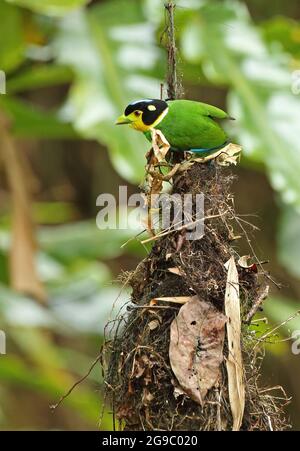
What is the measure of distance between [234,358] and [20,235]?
8.17 feet

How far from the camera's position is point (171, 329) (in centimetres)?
162

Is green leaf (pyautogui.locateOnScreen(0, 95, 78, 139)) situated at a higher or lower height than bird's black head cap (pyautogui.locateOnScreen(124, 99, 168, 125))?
lower

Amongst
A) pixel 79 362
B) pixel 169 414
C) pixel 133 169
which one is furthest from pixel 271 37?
pixel 169 414

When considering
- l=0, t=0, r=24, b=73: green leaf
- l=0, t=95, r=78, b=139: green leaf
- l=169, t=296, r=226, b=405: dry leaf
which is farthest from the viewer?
l=0, t=95, r=78, b=139: green leaf

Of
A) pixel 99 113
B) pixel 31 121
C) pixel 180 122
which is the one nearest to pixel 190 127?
pixel 180 122

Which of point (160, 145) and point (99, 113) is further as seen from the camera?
point (99, 113)

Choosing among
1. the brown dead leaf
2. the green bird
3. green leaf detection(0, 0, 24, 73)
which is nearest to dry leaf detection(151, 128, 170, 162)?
the green bird

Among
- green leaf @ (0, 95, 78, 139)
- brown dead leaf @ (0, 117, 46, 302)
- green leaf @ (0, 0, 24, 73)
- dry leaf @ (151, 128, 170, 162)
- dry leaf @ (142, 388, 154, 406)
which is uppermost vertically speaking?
dry leaf @ (151, 128, 170, 162)

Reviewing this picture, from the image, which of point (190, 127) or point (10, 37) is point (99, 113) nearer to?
point (10, 37)

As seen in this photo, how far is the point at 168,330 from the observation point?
1650 mm

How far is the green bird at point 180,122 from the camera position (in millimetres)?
1769

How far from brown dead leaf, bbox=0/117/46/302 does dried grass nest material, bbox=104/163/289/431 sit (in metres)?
2.09

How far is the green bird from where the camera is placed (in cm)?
177

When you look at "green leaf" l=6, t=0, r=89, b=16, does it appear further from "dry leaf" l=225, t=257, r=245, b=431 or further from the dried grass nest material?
"dry leaf" l=225, t=257, r=245, b=431
